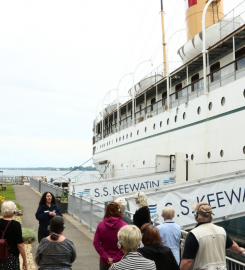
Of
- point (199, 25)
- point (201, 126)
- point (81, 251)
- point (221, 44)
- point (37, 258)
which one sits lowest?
point (81, 251)

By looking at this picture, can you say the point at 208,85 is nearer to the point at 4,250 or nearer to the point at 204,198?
the point at 204,198

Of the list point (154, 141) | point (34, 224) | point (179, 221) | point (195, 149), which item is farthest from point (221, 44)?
point (34, 224)

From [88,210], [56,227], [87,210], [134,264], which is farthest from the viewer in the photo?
[87,210]

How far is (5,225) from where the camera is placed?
4434 mm

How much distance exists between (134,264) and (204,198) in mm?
7127

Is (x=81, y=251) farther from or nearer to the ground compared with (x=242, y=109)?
nearer to the ground

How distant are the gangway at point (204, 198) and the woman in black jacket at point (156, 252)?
5642mm

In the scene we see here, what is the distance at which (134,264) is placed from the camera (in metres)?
3.14

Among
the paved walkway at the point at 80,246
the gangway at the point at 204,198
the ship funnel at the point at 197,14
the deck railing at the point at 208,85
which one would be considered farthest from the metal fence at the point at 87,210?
the ship funnel at the point at 197,14

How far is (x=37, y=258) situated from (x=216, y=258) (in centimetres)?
206

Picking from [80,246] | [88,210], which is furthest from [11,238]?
[88,210]

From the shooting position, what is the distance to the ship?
1345cm

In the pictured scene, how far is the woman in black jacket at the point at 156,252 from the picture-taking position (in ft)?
11.3

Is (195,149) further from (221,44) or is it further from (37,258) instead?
(37,258)
